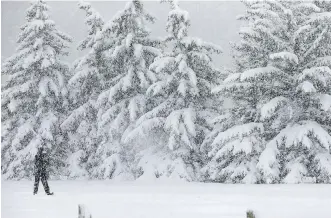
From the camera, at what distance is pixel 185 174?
2889 cm

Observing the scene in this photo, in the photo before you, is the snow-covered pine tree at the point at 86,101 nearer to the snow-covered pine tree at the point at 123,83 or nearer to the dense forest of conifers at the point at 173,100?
the dense forest of conifers at the point at 173,100

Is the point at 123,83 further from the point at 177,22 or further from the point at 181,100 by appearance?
the point at 177,22

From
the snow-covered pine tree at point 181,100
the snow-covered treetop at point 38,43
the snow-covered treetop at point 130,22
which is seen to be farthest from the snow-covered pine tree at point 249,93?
the snow-covered treetop at point 38,43

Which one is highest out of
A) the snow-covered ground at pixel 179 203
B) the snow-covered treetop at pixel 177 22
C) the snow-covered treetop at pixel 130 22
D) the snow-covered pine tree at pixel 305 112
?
the snow-covered treetop at pixel 130 22

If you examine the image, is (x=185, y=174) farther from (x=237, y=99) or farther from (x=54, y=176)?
(x=54, y=176)

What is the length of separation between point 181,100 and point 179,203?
1424 cm

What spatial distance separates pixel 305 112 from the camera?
27.3 meters

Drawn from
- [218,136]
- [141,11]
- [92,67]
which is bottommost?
[218,136]

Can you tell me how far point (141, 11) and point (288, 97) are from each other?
1113 centimetres

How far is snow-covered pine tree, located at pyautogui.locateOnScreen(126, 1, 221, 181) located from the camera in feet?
96.1

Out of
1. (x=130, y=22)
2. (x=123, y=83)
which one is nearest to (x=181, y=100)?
(x=123, y=83)

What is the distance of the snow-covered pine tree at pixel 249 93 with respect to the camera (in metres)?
27.2

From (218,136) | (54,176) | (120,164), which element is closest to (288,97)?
(218,136)

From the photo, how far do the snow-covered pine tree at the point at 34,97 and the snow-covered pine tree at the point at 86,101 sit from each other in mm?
875
